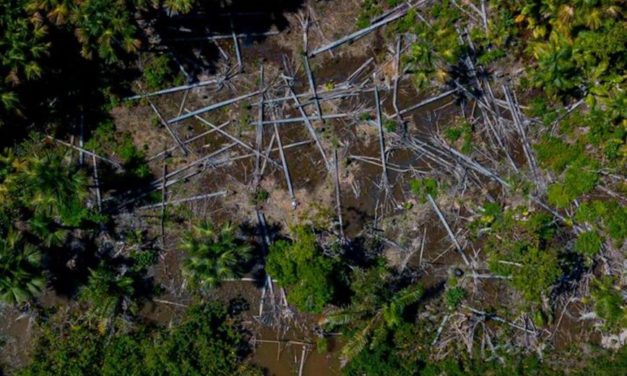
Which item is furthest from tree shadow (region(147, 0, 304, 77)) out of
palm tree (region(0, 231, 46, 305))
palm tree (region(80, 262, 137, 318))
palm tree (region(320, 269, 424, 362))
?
palm tree (region(320, 269, 424, 362))

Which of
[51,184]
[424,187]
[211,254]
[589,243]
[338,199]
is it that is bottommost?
[589,243]

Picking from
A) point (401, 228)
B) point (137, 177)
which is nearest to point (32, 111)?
point (137, 177)

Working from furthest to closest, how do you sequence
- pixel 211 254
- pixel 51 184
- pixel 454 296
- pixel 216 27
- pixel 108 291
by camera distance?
1. pixel 216 27
2. pixel 454 296
3. pixel 108 291
4. pixel 211 254
5. pixel 51 184

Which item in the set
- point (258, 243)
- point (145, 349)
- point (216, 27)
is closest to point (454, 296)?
point (258, 243)

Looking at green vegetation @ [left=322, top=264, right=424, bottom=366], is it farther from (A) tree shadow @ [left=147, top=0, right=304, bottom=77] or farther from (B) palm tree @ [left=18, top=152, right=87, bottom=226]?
(B) palm tree @ [left=18, top=152, right=87, bottom=226]

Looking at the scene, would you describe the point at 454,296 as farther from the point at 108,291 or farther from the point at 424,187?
the point at 108,291

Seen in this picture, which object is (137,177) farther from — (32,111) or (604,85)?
(604,85)

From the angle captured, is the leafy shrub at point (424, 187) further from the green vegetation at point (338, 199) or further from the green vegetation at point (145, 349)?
the green vegetation at point (145, 349)
